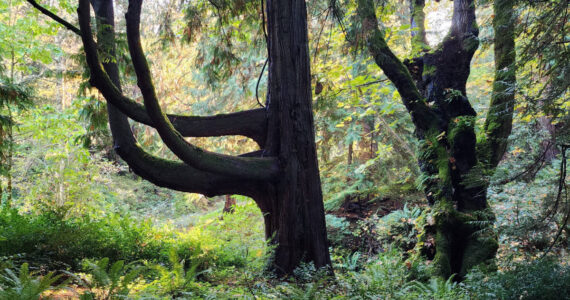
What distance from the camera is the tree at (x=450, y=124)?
5.33 metres

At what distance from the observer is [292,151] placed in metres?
4.70

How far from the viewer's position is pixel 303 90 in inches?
193

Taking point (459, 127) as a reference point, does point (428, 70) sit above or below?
above

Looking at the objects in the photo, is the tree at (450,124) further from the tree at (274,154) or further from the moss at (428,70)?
the tree at (274,154)

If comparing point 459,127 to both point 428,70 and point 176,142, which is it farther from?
point 176,142

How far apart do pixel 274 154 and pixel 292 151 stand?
0.29 metres

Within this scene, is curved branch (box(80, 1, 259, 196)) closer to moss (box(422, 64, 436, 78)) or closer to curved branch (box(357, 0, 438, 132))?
curved branch (box(357, 0, 438, 132))

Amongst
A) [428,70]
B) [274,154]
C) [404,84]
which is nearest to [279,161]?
[274,154]

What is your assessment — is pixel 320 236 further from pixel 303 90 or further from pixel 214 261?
pixel 303 90

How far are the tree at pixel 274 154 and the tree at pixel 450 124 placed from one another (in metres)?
1.54

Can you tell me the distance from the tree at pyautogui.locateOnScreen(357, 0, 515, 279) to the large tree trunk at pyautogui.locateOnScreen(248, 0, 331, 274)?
4.58ft

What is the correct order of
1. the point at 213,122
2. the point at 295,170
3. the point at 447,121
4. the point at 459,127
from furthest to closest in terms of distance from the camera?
the point at 447,121 < the point at 459,127 < the point at 213,122 < the point at 295,170

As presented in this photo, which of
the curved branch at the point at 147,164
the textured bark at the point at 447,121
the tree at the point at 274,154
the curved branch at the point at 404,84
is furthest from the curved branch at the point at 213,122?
the curved branch at the point at 404,84

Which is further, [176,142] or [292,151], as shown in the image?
[292,151]
